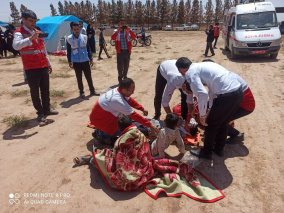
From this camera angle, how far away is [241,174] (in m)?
2.93

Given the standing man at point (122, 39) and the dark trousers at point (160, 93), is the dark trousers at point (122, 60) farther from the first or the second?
the dark trousers at point (160, 93)

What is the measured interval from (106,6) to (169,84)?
194 feet

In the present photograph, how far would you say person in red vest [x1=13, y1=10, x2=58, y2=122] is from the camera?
3.80 m

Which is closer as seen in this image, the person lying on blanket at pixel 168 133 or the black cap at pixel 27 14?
the person lying on blanket at pixel 168 133

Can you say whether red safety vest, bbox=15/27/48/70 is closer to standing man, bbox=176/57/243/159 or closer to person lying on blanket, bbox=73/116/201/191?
person lying on blanket, bbox=73/116/201/191

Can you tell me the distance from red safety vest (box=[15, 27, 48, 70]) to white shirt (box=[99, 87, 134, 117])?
1882 mm

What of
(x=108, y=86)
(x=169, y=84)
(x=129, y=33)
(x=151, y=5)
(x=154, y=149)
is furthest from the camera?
(x=151, y=5)

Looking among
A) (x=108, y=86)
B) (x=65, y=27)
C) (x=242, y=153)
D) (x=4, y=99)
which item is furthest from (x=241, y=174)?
(x=65, y=27)

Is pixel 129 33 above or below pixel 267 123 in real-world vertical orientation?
above

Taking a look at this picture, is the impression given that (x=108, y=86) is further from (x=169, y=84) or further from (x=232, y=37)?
(x=232, y=37)

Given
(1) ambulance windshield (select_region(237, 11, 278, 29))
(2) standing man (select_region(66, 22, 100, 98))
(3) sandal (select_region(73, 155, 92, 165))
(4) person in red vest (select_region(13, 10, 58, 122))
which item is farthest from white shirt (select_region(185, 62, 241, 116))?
(1) ambulance windshield (select_region(237, 11, 278, 29))

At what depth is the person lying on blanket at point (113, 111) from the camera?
305cm

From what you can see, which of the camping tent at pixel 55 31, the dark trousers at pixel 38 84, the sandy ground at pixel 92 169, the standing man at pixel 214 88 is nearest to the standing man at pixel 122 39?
the sandy ground at pixel 92 169

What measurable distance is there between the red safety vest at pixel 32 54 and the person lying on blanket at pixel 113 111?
1.77 metres
